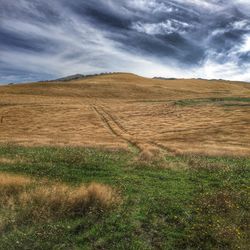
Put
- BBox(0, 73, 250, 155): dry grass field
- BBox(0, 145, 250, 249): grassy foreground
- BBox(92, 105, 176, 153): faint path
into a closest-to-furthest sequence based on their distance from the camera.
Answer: BBox(0, 145, 250, 249): grassy foreground
BBox(92, 105, 176, 153): faint path
BBox(0, 73, 250, 155): dry grass field

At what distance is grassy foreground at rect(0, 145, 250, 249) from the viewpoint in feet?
40.3

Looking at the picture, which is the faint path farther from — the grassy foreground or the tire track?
the grassy foreground

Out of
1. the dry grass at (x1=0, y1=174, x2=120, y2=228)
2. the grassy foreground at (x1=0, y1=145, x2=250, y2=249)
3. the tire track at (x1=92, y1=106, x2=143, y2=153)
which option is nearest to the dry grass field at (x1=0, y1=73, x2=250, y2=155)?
the tire track at (x1=92, y1=106, x2=143, y2=153)

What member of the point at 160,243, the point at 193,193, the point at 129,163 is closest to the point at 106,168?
the point at 129,163

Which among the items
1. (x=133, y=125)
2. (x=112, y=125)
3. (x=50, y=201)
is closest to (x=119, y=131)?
(x=112, y=125)

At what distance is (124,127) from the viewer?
61344mm

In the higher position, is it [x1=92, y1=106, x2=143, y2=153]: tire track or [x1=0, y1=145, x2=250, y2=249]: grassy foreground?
[x1=0, y1=145, x2=250, y2=249]: grassy foreground

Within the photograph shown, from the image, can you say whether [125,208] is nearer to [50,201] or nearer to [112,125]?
[50,201]

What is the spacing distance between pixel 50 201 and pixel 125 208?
3085 millimetres

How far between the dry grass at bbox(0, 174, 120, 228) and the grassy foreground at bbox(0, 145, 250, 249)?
0.04 meters

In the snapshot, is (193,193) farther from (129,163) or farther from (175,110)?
(175,110)

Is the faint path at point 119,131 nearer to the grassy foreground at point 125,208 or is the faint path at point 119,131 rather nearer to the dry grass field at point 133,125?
the dry grass field at point 133,125

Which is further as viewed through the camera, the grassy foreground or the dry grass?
the dry grass

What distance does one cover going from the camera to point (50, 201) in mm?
15188
